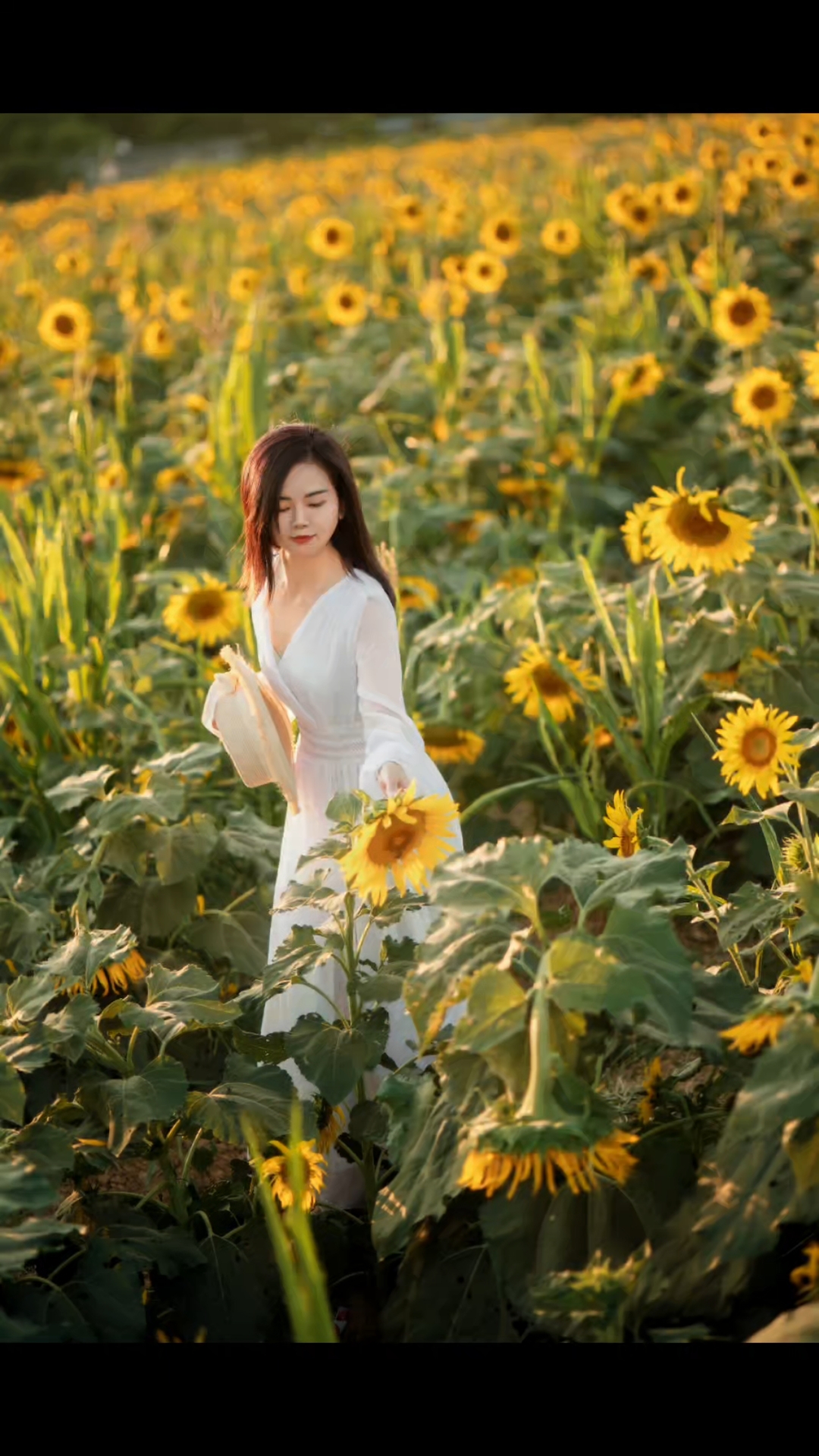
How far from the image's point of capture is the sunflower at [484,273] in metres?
5.61

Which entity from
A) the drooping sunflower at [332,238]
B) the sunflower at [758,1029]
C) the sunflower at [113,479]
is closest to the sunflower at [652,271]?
the drooping sunflower at [332,238]

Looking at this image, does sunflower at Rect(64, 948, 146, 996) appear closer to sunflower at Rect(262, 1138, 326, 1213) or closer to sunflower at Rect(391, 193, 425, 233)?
sunflower at Rect(262, 1138, 326, 1213)

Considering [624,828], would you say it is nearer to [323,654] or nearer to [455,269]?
[323,654]

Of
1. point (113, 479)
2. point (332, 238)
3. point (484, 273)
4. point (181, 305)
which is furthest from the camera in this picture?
point (332, 238)

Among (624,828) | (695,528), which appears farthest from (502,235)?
(624,828)

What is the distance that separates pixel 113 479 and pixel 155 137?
2220 centimetres

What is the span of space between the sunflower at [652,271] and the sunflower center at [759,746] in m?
3.92

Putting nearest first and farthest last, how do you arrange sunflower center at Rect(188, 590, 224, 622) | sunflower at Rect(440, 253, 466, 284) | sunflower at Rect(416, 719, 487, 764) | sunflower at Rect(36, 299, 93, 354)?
sunflower at Rect(416, 719, 487, 764) → sunflower center at Rect(188, 590, 224, 622) → sunflower at Rect(36, 299, 93, 354) → sunflower at Rect(440, 253, 466, 284)

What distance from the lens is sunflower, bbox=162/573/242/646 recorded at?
305cm

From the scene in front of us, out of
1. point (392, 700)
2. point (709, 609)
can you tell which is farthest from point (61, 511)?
point (392, 700)

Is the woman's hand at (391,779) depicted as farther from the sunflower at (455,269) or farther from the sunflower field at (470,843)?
the sunflower at (455,269)

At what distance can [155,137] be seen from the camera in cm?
2444

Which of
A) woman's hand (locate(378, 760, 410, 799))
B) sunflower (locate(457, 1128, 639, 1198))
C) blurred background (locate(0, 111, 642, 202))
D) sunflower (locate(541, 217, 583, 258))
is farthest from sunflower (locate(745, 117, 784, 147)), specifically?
blurred background (locate(0, 111, 642, 202))

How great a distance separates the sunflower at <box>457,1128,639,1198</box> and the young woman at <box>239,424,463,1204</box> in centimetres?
65
